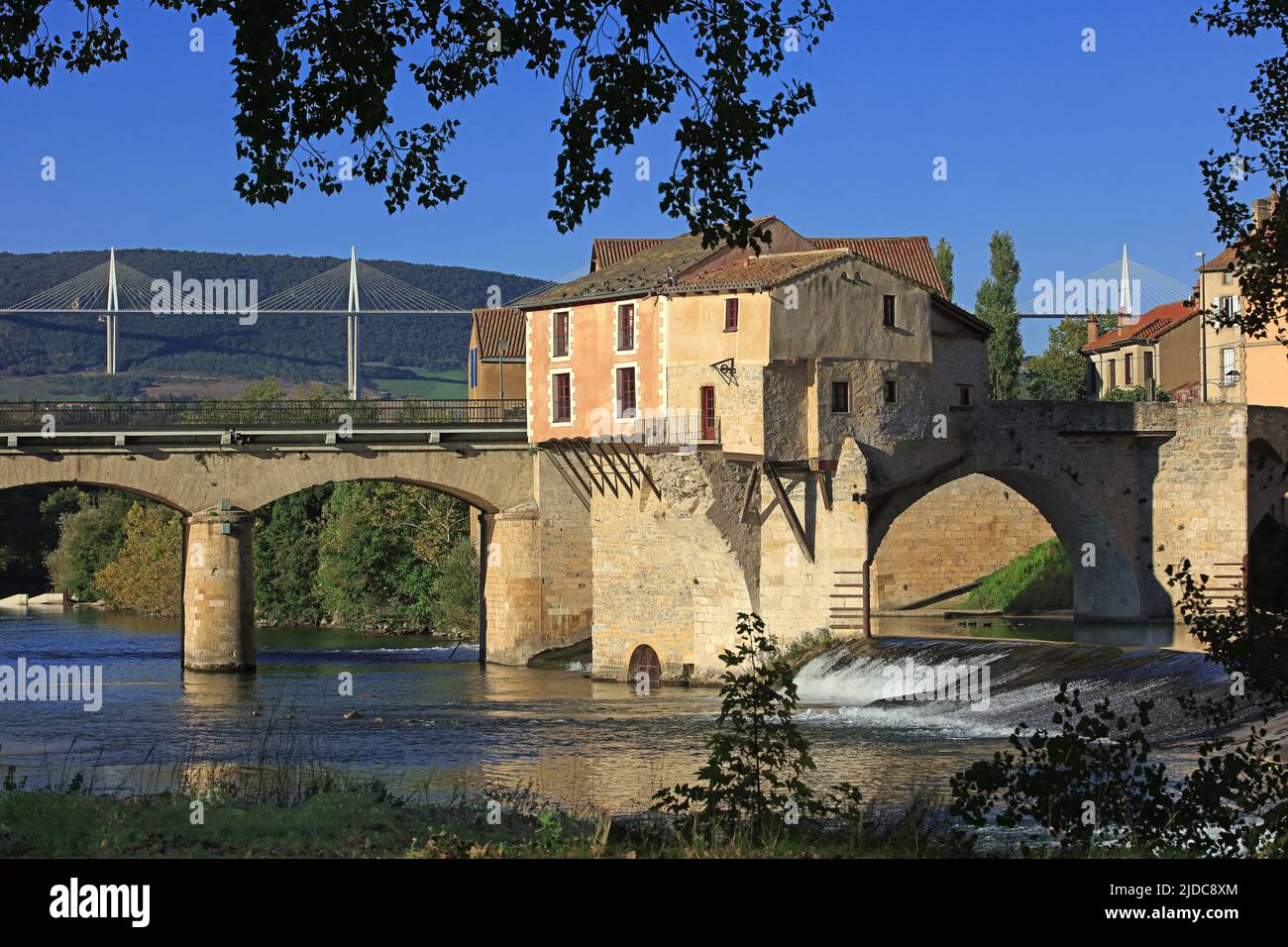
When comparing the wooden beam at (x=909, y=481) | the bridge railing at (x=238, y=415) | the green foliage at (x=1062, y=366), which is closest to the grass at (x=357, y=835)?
the wooden beam at (x=909, y=481)

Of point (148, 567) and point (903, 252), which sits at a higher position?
point (903, 252)

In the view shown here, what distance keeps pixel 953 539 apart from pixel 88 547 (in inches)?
1728

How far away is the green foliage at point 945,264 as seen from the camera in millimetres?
68500

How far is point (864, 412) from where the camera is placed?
41.3 m

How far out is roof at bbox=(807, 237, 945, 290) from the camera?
2438 inches

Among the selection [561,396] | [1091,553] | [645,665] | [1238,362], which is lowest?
[645,665]

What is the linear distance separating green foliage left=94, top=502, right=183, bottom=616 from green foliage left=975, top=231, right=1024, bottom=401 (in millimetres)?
33322

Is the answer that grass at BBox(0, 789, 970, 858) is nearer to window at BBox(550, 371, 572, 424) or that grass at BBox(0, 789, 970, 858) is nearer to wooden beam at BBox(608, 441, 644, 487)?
wooden beam at BBox(608, 441, 644, 487)

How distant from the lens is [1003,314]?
237 ft

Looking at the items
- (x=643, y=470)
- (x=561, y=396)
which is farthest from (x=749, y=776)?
(x=561, y=396)

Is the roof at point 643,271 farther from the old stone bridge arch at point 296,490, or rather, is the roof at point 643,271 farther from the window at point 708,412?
the old stone bridge arch at point 296,490

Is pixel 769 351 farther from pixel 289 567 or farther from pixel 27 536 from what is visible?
pixel 27 536

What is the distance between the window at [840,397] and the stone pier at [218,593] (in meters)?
17.7
